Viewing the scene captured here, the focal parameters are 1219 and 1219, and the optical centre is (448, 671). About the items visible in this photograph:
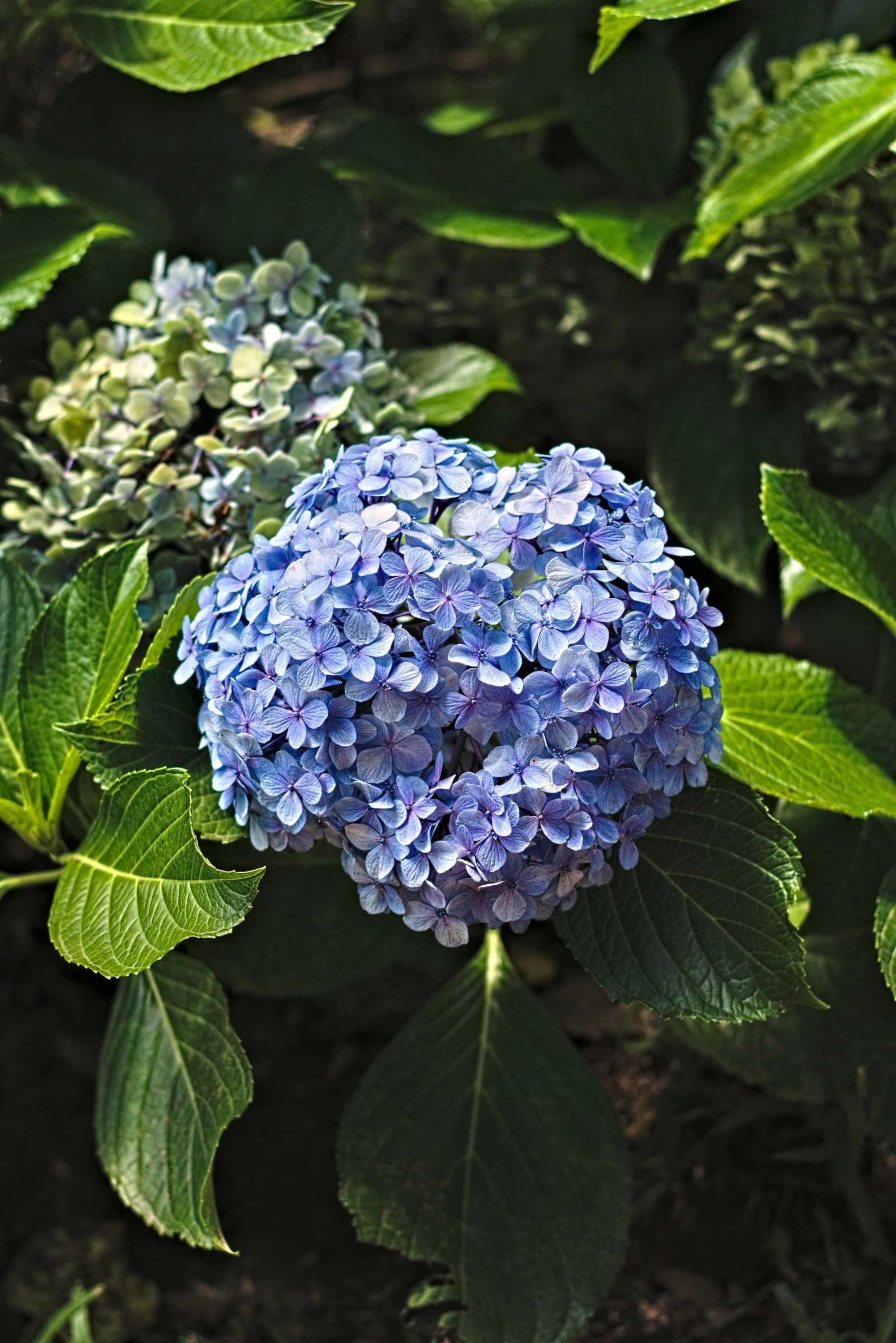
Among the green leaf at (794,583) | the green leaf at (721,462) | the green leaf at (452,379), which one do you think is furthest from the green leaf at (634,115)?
the green leaf at (794,583)

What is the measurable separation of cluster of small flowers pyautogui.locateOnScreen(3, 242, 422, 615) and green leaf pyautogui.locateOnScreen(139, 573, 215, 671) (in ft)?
0.35

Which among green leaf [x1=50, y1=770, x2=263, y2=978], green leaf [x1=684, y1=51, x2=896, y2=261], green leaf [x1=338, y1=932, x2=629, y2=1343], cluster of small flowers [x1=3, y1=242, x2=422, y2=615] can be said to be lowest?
green leaf [x1=338, y1=932, x2=629, y2=1343]

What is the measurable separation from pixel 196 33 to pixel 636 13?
637 mm

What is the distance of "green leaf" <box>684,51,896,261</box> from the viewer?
5.20 feet

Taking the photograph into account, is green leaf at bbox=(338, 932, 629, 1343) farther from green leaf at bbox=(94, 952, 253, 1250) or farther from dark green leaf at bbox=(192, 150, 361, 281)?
dark green leaf at bbox=(192, 150, 361, 281)

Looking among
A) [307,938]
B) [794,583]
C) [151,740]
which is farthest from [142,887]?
[794,583]

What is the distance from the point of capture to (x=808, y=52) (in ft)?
6.01

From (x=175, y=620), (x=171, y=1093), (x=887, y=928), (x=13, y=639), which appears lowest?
(x=171, y=1093)

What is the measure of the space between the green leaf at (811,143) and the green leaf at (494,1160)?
41.4 inches

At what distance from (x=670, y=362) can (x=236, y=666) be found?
1.21 m

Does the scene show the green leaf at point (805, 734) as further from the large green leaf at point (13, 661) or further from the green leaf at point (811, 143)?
the large green leaf at point (13, 661)

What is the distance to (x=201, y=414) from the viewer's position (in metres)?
1.64

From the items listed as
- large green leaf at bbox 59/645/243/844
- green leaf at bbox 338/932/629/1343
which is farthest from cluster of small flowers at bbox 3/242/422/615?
green leaf at bbox 338/932/629/1343

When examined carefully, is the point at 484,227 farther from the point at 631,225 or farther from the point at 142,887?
the point at 142,887
